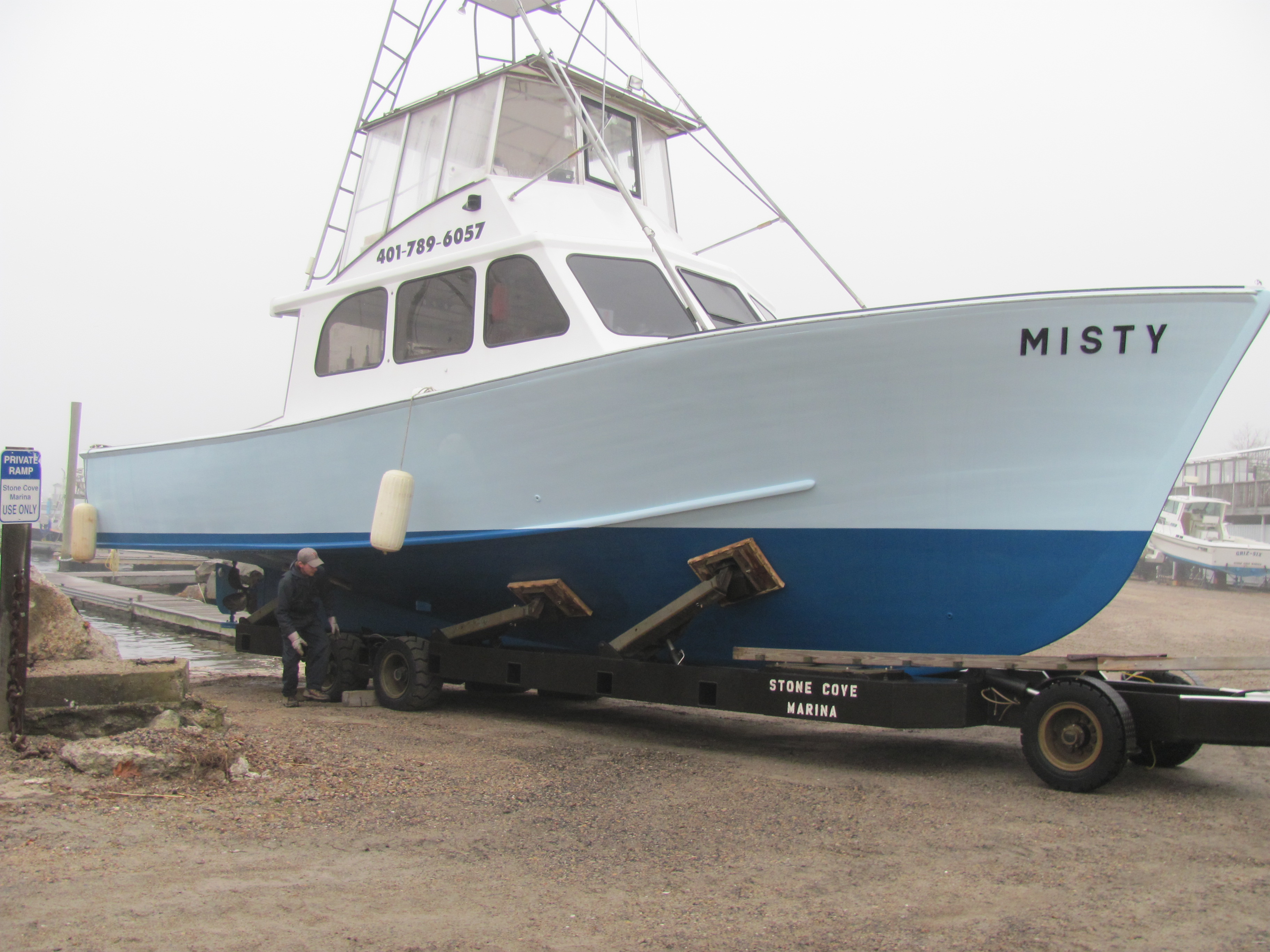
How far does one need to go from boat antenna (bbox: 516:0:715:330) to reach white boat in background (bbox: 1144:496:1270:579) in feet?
78.0

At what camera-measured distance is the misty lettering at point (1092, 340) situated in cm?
483

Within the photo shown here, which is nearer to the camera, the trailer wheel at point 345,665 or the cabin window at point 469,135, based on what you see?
the cabin window at point 469,135

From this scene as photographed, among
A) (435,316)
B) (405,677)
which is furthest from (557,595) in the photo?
(435,316)

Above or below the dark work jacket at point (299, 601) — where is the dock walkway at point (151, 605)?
below

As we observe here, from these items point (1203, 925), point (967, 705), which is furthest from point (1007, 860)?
point (967, 705)

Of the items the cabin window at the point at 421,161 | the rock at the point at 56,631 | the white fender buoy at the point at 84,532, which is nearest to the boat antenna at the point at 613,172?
the cabin window at the point at 421,161

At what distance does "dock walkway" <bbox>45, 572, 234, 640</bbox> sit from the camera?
47.2 feet

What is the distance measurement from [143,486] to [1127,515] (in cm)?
852

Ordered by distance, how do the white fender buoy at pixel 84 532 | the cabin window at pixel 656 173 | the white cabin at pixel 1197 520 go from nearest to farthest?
the cabin window at pixel 656 173
the white fender buoy at pixel 84 532
the white cabin at pixel 1197 520

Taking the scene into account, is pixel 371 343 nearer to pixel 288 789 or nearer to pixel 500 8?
pixel 500 8

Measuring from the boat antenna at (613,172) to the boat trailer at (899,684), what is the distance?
65.2 inches

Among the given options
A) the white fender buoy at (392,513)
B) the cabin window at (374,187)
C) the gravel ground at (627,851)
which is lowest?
the gravel ground at (627,851)

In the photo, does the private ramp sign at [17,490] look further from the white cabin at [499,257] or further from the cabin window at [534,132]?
the cabin window at [534,132]

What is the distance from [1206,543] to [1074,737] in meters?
26.0
